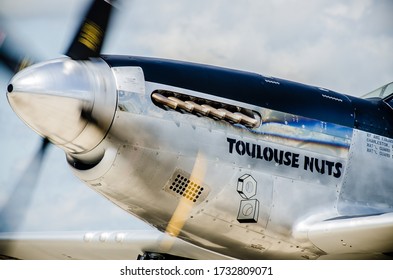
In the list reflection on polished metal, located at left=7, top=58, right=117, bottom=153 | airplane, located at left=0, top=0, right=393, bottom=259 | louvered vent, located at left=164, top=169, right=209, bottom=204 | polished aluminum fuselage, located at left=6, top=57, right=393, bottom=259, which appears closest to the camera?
reflection on polished metal, located at left=7, top=58, right=117, bottom=153

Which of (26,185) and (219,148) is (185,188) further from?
(26,185)

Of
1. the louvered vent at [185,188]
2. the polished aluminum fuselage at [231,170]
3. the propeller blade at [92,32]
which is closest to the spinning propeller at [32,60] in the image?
the propeller blade at [92,32]

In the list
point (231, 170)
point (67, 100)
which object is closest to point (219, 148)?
point (231, 170)

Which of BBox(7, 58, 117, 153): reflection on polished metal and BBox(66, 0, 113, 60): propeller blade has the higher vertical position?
BBox(66, 0, 113, 60): propeller blade

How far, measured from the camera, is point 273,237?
11.8ft

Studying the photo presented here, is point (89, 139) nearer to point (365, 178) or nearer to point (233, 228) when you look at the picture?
point (233, 228)

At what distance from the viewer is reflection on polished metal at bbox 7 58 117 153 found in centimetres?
292

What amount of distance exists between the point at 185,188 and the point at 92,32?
2.97ft

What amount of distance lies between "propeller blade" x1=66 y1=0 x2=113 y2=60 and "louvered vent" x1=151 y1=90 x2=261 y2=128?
372 millimetres

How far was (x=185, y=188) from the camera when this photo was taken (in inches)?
133

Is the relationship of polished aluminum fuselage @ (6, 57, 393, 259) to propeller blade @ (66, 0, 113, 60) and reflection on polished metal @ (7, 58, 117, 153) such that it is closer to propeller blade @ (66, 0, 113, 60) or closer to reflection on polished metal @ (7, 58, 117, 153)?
reflection on polished metal @ (7, 58, 117, 153)

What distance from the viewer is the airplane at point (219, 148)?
3.07 meters

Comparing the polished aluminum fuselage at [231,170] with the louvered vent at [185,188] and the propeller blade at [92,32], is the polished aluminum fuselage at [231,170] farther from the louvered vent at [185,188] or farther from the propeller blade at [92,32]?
the propeller blade at [92,32]

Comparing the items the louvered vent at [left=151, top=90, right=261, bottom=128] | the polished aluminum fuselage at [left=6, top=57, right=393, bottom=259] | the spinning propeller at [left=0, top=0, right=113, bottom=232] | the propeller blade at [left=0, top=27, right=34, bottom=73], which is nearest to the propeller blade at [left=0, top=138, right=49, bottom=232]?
the spinning propeller at [left=0, top=0, right=113, bottom=232]
